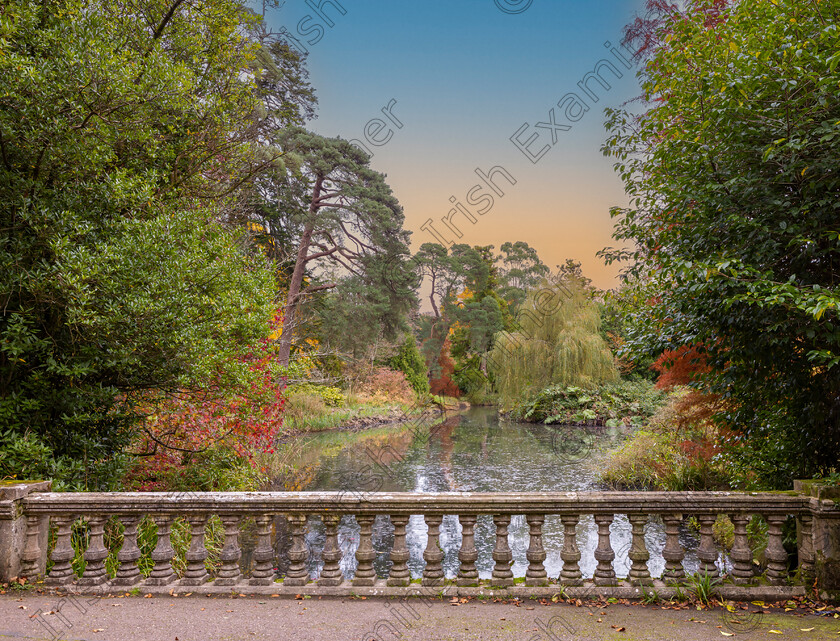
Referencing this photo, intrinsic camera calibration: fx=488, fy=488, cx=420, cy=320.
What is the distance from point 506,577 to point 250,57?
19.8 feet

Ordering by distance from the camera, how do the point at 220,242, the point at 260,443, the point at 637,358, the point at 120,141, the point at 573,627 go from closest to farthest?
the point at 573,627, the point at 637,358, the point at 120,141, the point at 220,242, the point at 260,443

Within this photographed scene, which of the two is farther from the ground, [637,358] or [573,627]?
[637,358]

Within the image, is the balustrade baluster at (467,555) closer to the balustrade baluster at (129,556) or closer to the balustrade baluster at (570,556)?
the balustrade baluster at (570,556)

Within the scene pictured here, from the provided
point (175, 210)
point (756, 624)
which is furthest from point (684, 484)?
point (175, 210)

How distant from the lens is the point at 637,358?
423 cm

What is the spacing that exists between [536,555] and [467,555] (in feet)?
1.47

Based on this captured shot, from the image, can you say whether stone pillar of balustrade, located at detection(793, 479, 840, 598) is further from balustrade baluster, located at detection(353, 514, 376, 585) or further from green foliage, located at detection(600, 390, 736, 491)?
green foliage, located at detection(600, 390, 736, 491)

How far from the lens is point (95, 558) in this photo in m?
3.15

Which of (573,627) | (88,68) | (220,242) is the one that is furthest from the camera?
(220,242)

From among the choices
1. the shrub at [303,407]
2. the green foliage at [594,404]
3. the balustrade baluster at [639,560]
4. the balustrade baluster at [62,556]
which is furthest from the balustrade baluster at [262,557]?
the green foliage at [594,404]

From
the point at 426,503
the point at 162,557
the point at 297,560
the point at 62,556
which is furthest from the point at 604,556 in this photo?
the point at 62,556

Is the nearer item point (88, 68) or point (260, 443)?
point (88, 68)

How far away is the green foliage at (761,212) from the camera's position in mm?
2969

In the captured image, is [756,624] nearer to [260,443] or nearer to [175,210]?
[175,210]
